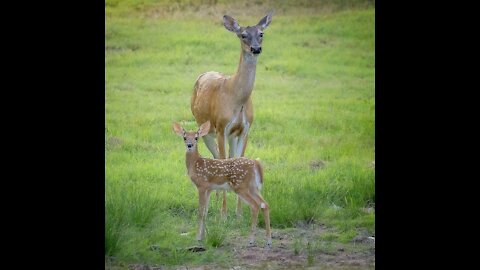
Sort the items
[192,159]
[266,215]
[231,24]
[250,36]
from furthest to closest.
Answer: [231,24] → [250,36] → [192,159] → [266,215]

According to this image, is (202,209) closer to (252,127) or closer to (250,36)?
(250,36)

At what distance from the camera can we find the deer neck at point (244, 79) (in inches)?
218

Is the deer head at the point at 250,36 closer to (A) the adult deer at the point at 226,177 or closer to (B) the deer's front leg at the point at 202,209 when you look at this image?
(A) the adult deer at the point at 226,177

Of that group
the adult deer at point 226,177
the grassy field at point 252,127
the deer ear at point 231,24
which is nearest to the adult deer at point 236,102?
the deer ear at point 231,24

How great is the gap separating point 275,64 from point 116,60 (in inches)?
55.1

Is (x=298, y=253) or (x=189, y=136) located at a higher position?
(x=189, y=136)

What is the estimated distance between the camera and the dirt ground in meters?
4.72

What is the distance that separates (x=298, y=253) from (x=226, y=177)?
1.60ft

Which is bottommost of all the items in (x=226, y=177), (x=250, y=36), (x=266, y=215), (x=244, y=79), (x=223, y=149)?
(x=266, y=215)

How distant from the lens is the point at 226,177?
193 inches

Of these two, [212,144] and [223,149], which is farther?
[212,144]

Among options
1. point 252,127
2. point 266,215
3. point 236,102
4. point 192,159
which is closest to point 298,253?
point 266,215

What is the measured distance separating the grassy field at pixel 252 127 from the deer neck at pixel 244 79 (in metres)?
0.56
